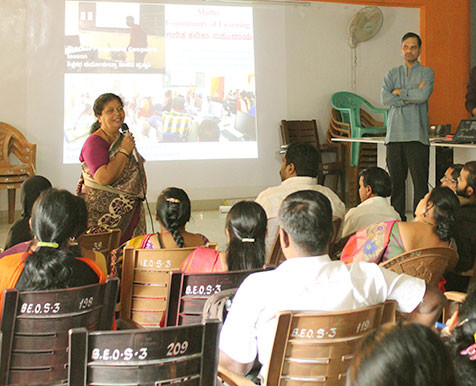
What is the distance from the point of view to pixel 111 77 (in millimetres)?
7535

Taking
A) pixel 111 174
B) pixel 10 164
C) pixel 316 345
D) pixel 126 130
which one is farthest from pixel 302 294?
pixel 10 164

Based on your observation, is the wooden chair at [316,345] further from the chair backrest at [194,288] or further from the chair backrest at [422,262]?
the chair backrest at [422,262]

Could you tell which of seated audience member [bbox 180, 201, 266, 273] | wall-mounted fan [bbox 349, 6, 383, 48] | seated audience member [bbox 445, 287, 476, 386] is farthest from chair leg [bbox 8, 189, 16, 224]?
seated audience member [bbox 445, 287, 476, 386]

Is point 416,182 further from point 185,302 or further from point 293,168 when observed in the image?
point 185,302

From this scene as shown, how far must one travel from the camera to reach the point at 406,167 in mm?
5852

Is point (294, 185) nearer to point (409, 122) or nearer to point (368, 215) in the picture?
point (368, 215)

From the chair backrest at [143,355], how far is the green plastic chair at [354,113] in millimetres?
6365

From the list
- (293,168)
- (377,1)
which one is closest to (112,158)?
(293,168)

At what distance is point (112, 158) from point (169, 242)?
1.17m

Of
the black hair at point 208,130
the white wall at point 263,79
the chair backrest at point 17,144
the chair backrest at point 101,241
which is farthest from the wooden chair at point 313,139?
the chair backrest at point 101,241

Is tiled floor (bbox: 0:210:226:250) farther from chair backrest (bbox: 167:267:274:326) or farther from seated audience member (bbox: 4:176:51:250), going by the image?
chair backrest (bbox: 167:267:274:326)

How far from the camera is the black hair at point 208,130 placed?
792 cm

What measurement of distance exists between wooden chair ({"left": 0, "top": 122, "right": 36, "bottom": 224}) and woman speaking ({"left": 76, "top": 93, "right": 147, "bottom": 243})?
111 inches

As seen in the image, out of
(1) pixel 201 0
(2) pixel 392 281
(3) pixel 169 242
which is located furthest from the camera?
(1) pixel 201 0
